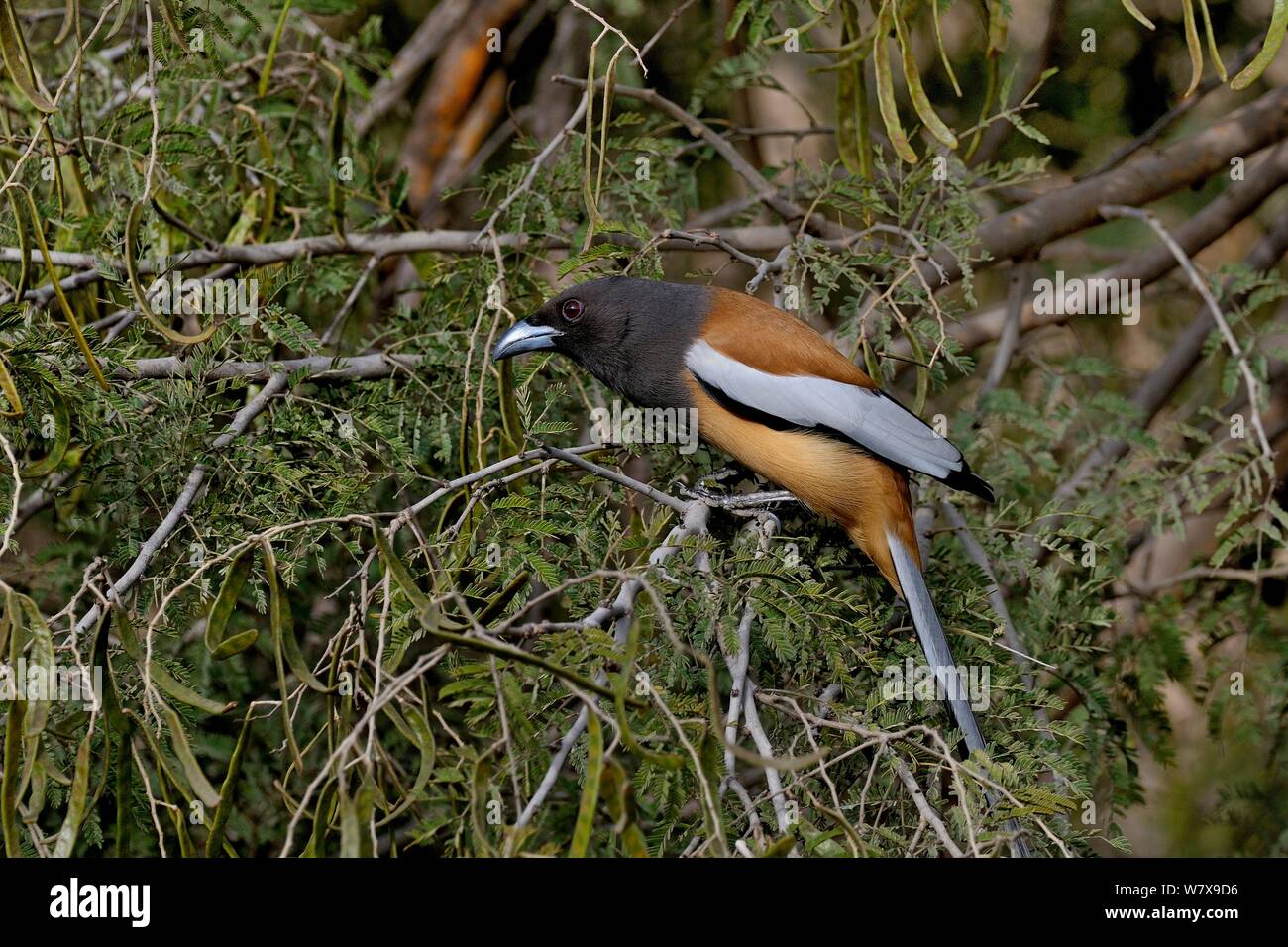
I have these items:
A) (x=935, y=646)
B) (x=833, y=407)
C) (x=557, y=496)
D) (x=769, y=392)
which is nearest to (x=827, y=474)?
(x=833, y=407)

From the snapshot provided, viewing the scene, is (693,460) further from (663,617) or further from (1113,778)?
(663,617)

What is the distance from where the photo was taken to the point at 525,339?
3852 millimetres

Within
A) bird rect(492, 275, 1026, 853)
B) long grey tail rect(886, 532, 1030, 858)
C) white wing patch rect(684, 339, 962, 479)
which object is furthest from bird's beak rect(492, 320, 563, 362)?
long grey tail rect(886, 532, 1030, 858)

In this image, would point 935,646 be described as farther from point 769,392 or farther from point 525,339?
point 525,339

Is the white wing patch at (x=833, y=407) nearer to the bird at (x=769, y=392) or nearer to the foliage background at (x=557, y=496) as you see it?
the bird at (x=769, y=392)

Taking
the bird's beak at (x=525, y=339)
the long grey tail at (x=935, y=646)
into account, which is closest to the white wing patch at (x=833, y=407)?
the long grey tail at (x=935, y=646)

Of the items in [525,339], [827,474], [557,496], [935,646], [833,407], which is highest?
[525,339]

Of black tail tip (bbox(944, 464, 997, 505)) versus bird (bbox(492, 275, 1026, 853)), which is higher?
bird (bbox(492, 275, 1026, 853))

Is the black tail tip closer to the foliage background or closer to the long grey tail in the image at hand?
the foliage background

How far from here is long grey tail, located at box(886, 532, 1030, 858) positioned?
3035 mm

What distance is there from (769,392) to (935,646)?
101 centimetres

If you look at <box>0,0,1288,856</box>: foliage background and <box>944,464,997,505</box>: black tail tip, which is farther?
<box>944,464,997,505</box>: black tail tip

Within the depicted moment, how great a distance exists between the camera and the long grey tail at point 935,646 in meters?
3.03
